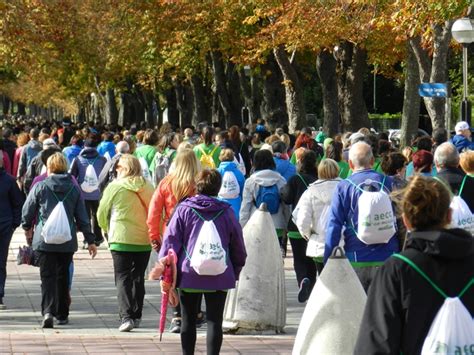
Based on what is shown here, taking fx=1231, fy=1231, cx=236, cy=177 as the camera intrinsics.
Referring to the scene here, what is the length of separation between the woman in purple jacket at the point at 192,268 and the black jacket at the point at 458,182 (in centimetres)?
257

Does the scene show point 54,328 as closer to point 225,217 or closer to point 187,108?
point 225,217

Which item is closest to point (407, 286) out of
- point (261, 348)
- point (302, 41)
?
point (261, 348)

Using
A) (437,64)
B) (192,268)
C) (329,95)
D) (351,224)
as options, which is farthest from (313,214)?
(329,95)

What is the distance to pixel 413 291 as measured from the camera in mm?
5020

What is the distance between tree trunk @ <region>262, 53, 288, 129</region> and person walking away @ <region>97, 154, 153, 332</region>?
27.7m

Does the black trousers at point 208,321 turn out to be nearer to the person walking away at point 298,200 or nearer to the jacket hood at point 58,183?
the jacket hood at point 58,183

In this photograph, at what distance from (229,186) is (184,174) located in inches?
228

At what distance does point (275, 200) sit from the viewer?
46.7 ft

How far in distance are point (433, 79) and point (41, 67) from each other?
32446 millimetres

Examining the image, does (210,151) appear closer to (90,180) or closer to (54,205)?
(90,180)

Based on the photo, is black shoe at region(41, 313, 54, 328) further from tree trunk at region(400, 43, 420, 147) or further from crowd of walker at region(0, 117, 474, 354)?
tree trunk at region(400, 43, 420, 147)

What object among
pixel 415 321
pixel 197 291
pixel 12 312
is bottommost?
pixel 12 312

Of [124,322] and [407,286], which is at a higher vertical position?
[407,286]

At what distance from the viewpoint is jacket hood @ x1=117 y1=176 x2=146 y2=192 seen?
1139cm
